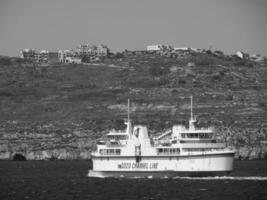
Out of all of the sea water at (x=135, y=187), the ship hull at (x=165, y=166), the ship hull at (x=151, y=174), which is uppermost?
the ship hull at (x=165, y=166)

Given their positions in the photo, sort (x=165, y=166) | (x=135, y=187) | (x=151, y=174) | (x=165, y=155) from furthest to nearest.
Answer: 1. (x=151, y=174)
2. (x=165, y=166)
3. (x=165, y=155)
4. (x=135, y=187)

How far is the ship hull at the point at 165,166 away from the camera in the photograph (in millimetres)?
108562

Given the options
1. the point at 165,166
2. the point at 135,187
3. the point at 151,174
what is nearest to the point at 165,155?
the point at 165,166

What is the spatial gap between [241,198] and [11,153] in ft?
359

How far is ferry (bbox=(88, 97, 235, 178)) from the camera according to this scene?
109 metres

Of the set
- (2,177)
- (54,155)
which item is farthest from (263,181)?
(54,155)

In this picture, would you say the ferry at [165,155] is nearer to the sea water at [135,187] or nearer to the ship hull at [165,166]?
the ship hull at [165,166]

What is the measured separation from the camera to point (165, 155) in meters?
112

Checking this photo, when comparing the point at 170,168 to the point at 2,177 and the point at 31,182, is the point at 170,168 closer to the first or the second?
the point at 31,182

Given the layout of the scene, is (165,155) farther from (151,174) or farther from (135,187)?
(135,187)

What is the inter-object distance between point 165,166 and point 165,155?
1.22m

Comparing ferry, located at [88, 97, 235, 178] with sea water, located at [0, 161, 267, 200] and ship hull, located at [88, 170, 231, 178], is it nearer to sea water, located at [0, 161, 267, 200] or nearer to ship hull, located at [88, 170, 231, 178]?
ship hull, located at [88, 170, 231, 178]

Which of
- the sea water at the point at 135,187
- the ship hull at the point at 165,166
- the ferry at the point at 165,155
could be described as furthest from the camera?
the ferry at the point at 165,155

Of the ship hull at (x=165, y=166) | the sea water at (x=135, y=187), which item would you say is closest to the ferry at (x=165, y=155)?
the ship hull at (x=165, y=166)
